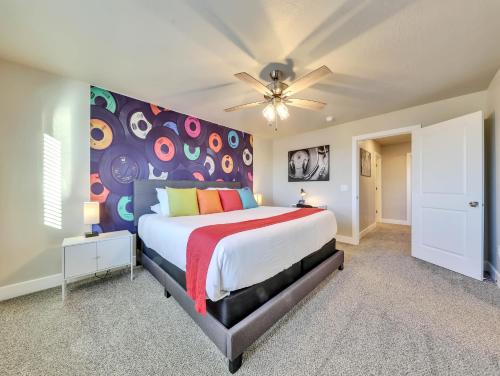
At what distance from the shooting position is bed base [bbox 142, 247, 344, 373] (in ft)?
4.09

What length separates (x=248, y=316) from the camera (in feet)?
4.58

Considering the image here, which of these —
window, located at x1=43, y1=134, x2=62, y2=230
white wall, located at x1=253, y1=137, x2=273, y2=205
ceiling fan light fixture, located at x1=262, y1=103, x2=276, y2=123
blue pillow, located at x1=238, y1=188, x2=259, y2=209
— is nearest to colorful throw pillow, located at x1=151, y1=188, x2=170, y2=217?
window, located at x1=43, y1=134, x2=62, y2=230

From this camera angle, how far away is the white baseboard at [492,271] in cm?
222

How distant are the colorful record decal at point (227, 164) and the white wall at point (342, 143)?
150 centimetres

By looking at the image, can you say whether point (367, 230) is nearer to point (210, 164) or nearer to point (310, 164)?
point (310, 164)

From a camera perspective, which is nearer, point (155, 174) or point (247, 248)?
point (247, 248)

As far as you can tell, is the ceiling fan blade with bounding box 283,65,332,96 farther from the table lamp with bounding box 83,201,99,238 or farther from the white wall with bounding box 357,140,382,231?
the white wall with bounding box 357,140,382,231

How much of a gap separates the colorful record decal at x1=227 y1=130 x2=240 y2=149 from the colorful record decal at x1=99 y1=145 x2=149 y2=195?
175cm

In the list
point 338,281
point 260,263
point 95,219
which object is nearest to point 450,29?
point 260,263

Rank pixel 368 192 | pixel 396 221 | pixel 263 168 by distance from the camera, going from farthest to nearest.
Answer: pixel 396 221
pixel 263 168
pixel 368 192

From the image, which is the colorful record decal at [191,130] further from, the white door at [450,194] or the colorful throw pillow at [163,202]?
the white door at [450,194]

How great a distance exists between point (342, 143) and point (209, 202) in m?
2.91

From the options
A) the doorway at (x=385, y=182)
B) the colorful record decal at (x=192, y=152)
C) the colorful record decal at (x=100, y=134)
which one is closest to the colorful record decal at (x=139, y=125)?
the colorful record decal at (x=100, y=134)

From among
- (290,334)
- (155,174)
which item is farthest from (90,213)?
(290,334)
